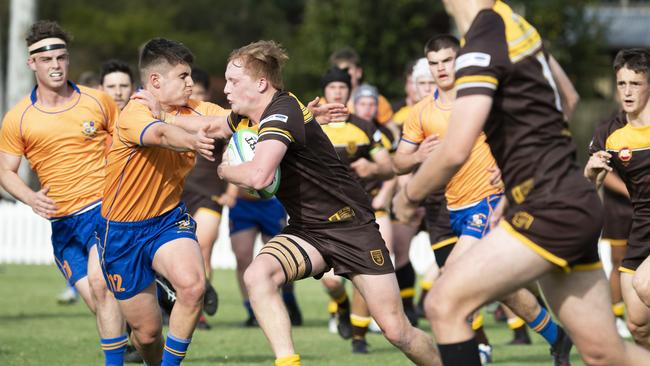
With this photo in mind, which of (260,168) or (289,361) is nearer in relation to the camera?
(260,168)

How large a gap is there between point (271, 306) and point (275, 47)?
164 cm

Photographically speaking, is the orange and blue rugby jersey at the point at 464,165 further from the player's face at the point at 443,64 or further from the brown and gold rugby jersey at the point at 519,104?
the brown and gold rugby jersey at the point at 519,104

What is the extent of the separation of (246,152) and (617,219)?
6522 mm

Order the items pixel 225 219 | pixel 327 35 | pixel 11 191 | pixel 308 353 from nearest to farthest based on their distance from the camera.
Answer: pixel 11 191
pixel 308 353
pixel 225 219
pixel 327 35

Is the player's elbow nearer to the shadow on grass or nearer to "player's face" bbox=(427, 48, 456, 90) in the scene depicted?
"player's face" bbox=(427, 48, 456, 90)

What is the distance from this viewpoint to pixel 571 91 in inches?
243

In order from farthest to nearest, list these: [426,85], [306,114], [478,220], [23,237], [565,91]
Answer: [23,237]
[426,85]
[478,220]
[306,114]
[565,91]

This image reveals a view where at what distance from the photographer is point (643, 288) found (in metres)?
7.22

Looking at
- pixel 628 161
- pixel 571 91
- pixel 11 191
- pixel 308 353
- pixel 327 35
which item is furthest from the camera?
pixel 327 35

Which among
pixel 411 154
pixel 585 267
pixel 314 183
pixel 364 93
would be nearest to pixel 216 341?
pixel 411 154

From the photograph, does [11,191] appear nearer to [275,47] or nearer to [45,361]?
[45,361]

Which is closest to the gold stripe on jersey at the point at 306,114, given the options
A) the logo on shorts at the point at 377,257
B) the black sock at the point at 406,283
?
the logo on shorts at the point at 377,257

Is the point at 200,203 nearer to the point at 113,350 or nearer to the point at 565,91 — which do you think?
the point at 113,350

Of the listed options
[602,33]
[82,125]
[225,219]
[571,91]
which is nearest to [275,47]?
[571,91]
